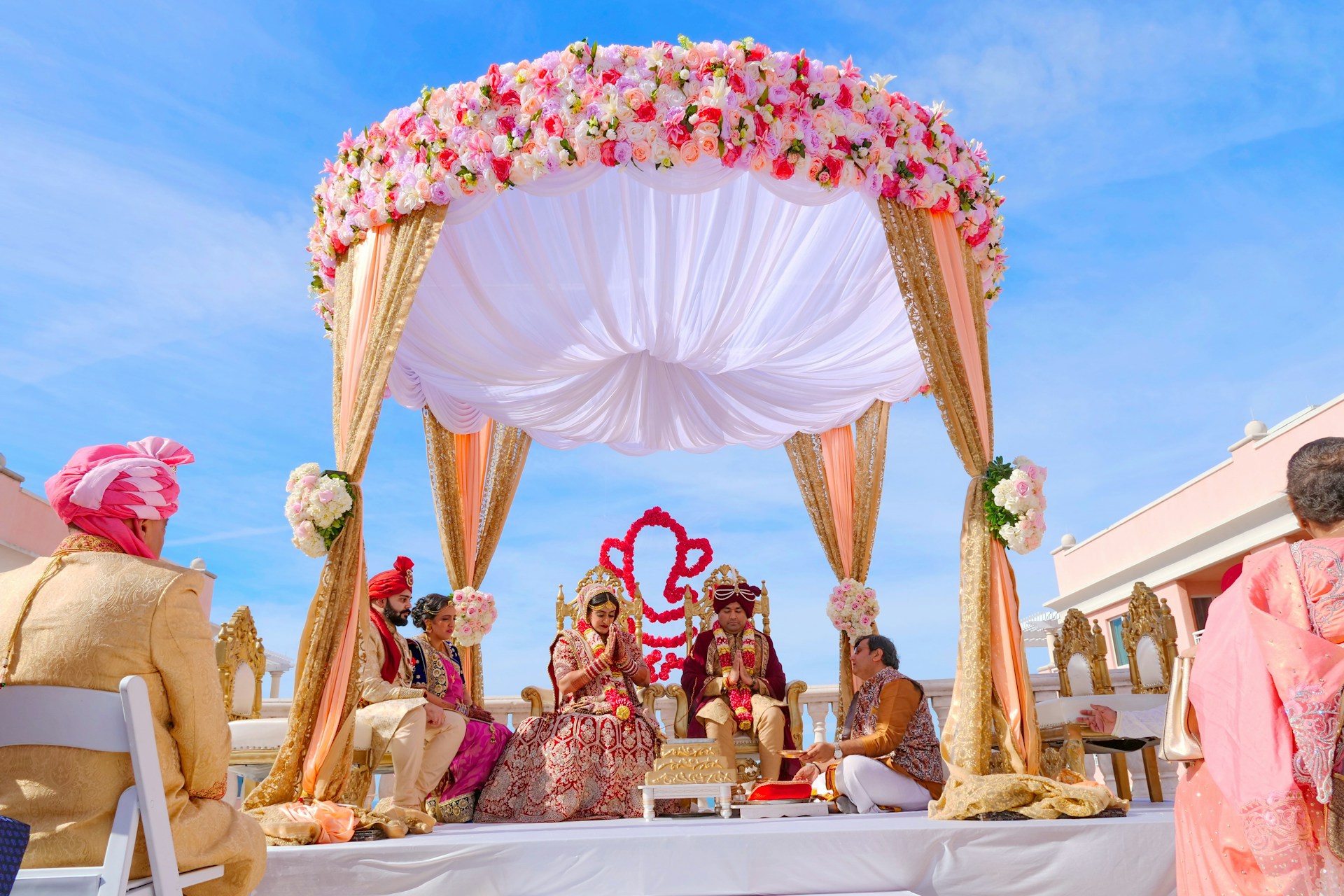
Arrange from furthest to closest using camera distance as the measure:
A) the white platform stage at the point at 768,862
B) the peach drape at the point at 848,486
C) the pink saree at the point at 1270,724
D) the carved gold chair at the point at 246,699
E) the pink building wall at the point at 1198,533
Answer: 1. the pink building wall at the point at 1198,533
2. the peach drape at the point at 848,486
3. the carved gold chair at the point at 246,699
4. the white platform stage at the point at 768,862
5. the pink saree at the point at 1270,724

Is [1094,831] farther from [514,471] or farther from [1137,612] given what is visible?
[514,471]

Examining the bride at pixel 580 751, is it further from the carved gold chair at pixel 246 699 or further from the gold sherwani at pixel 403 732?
the carved gold chair at pixel 246 699

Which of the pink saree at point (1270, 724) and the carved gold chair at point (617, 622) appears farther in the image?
the carved gold chair at point (617, 622)

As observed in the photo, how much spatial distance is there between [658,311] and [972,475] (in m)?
2.12

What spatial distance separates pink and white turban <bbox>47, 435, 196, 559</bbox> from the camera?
2.17 metres

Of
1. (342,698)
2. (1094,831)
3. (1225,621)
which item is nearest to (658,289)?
(342,698)

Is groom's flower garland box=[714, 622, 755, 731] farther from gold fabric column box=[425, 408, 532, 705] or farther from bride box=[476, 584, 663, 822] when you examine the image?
gold fabric column box=[425, 408, 532, 705]

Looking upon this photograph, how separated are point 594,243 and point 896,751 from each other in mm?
3096

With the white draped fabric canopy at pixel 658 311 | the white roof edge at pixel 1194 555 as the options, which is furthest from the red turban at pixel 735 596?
the white roof edge at pixel 1194 555

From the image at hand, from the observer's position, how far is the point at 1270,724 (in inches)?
84.3

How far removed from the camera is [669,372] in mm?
6902

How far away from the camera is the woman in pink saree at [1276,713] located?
2.09 m

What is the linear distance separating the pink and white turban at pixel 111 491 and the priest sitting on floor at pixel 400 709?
2.53 metres

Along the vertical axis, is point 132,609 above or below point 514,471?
Result: below
